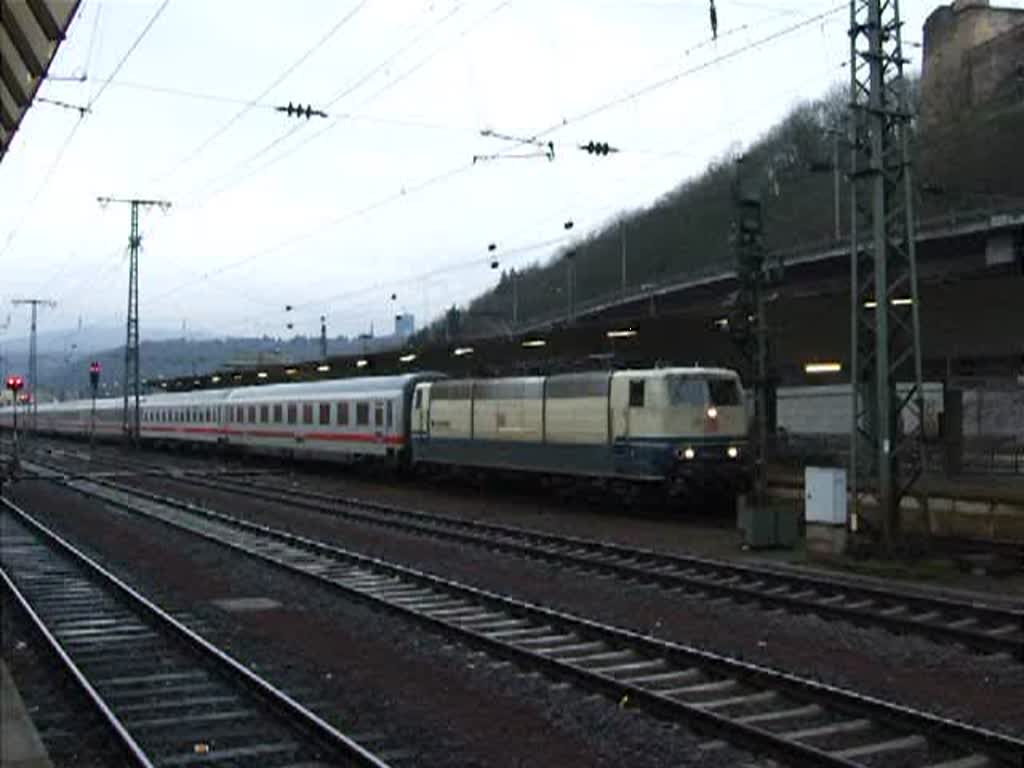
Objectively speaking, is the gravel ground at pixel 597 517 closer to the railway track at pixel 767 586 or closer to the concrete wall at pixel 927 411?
the railway track at pixel 767 586

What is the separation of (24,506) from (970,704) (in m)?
24.8

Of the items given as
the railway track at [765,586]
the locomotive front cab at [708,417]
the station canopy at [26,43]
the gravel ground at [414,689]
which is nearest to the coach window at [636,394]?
the locomotive front cab at [708,417]

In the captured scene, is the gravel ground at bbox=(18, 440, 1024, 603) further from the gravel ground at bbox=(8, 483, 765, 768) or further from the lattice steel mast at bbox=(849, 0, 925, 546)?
the gravel ground at bbox=(8, 483, 765, 768)

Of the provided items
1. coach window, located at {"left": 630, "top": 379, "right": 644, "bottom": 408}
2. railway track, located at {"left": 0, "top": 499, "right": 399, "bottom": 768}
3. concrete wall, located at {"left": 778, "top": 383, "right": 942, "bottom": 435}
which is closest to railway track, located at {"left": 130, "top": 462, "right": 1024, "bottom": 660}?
coach window, located at {"left": 630, "top": 379, "right": 644, "bottom": 408}

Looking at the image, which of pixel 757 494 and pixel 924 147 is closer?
pixel 757 494

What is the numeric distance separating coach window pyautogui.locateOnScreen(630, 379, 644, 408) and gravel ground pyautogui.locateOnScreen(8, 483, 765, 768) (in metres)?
9.72

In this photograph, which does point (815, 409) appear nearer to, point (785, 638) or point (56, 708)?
point (785, 638)

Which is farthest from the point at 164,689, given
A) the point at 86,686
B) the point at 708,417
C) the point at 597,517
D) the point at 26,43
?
the point at 597,517

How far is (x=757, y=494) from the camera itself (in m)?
21.2

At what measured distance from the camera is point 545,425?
89.0 feet

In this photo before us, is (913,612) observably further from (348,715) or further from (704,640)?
(348,715)

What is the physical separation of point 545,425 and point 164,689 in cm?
1735

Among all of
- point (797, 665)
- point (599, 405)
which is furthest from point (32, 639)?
point (599, 405)

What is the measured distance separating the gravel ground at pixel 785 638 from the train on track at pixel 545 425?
5986 mm
